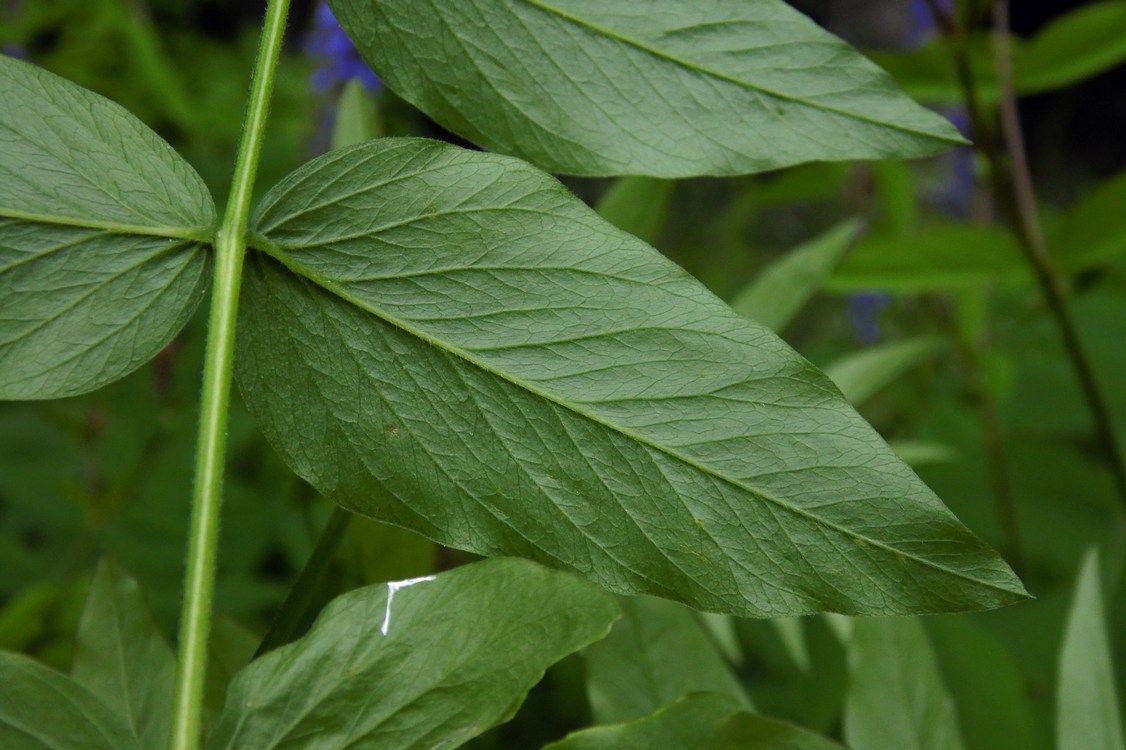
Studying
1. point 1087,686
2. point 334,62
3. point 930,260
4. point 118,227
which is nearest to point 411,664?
point 118,227

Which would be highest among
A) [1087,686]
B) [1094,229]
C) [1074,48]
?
[1074,48]

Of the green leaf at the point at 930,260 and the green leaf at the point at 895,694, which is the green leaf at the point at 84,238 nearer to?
the green leaf at the point at 895,694

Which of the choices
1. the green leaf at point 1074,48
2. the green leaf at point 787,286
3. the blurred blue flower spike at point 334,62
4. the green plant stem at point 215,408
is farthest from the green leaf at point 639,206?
the blurred blue flower spike at point 334,62

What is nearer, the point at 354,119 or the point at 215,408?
the point at 215,408

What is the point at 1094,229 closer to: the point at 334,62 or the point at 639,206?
the point at 639,206

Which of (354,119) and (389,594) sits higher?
(354,119)

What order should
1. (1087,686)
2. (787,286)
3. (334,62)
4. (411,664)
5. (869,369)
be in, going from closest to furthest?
(411,664) → (1087,686) → (787,286) → (869,369) → (334,62)
